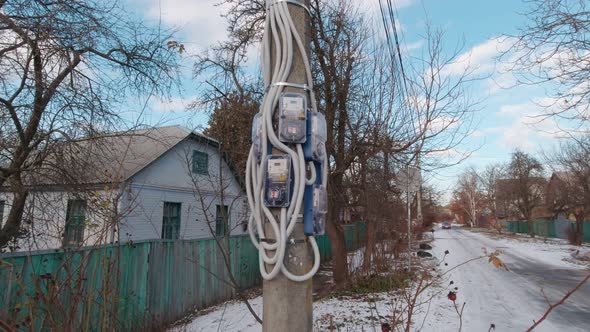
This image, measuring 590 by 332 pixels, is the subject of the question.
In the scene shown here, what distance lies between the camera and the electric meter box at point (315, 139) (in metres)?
1.47

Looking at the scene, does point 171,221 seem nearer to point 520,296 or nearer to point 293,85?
point 520,296

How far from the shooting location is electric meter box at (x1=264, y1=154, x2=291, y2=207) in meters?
1.37

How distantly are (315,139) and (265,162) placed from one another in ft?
0.75

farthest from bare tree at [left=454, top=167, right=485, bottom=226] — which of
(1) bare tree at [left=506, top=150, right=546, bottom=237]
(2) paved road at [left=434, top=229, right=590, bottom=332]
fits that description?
(2) paved road at [left=434, top=229, right=590, bottom=332]

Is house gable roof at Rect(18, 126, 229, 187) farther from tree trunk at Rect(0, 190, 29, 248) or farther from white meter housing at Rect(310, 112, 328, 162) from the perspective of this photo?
white meter housing at Rect(310, 112, 328, 162)

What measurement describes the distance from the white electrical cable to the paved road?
3.71m

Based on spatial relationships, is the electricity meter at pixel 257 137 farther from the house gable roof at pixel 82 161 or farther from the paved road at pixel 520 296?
the paved road at pixel 520 296

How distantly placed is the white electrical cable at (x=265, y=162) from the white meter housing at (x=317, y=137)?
41mm

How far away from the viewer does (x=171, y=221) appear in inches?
560

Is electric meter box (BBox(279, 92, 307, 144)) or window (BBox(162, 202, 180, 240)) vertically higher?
electric meter box (BBox(279, 92, 307, 144))

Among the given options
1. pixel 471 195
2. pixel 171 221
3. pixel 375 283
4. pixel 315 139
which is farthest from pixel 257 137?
pixel 471 195

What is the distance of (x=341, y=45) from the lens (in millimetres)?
7184

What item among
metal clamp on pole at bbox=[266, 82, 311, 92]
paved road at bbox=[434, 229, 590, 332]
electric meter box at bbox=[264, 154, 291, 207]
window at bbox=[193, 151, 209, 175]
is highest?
window at bbox=[193, 151, 209, 175]

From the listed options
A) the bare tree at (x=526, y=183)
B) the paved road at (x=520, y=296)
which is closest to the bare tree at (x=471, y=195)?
the bare tree at (x=526, y=183)
